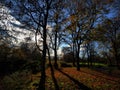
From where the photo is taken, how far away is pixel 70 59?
59.1m

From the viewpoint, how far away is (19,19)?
21438 mm

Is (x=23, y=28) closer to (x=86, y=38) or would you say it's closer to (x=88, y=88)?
(x=86, y=38)

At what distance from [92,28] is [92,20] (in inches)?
45.1

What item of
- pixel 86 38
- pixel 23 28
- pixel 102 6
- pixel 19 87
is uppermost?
pixel 102 6

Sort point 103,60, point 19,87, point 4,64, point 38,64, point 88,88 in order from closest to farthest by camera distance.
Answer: point 88,88, point 19,87, point 38,64, point 4,64, point 103,60

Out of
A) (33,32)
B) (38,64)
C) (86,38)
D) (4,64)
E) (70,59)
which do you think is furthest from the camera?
(70,59)

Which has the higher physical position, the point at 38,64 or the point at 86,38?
the point at 86,38

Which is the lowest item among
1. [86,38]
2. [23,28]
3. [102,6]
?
[86,38]

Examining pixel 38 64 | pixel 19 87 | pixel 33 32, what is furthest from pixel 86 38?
pixel 19 87

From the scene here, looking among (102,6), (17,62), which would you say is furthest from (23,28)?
(17,62)

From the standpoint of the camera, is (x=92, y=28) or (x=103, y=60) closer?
(x=92, y=28)

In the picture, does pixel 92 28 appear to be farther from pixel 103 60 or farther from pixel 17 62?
pixel 103 60

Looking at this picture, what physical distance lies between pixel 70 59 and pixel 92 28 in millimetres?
37079

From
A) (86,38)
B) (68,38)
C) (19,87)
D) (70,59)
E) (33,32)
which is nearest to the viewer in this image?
(19,87)
